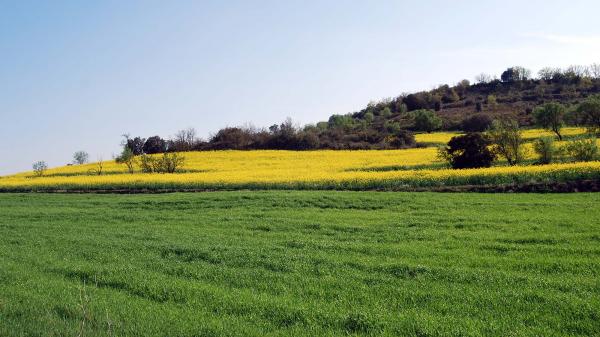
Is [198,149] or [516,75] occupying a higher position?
[516,75]

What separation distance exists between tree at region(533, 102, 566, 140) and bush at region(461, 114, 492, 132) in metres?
18.9

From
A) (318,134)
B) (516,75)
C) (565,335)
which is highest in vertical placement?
(516,75)

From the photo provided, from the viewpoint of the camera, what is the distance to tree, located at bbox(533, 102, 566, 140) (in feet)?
164

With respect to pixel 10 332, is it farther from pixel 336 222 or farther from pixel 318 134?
pixel 318 134

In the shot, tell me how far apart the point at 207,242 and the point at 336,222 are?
4.62 meters

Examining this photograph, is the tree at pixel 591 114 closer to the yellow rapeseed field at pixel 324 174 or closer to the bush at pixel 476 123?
the yellow rapeseed field at pixel 324 174

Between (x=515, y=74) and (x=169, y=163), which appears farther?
(x=515, y=74)

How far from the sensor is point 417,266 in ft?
32.5

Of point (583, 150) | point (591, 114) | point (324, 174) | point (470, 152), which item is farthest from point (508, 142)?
point (591, 114)

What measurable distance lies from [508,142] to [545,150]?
2.54m

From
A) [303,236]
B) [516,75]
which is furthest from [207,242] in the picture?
[516,75]

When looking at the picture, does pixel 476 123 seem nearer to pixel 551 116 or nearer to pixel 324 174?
pixel 551 116

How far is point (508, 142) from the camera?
36344 millimetres

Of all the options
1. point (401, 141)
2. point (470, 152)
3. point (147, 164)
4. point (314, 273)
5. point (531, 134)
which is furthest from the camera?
point (401, 141)
